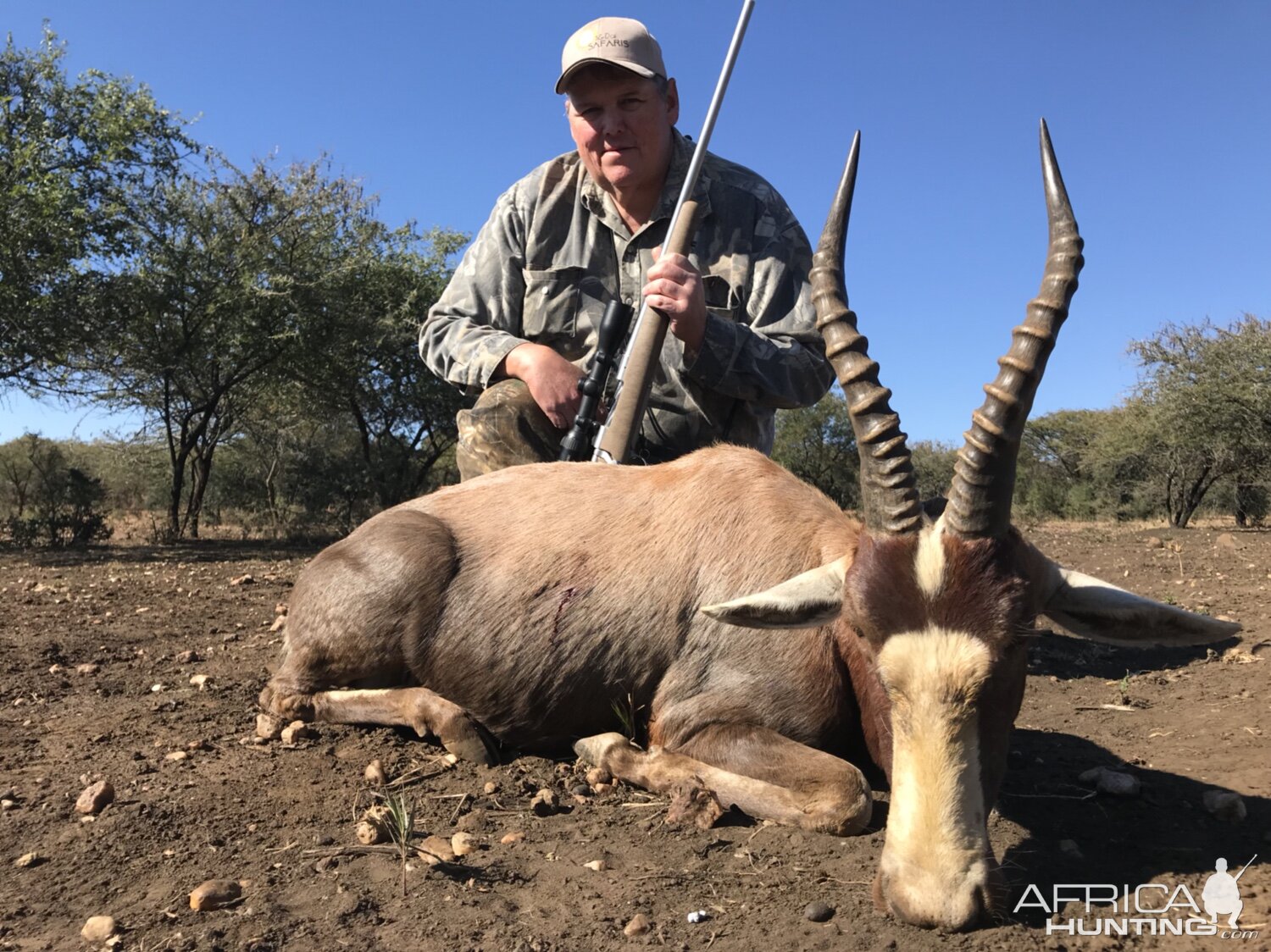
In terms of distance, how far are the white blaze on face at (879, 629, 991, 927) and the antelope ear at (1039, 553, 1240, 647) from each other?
0.61 m

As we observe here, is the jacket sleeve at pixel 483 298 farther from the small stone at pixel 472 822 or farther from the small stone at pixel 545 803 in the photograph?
the small stone at pixel 472 822

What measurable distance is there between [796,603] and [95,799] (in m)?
2.68

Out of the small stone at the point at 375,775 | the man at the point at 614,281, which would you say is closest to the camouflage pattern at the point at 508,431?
the man at the point at 614,281

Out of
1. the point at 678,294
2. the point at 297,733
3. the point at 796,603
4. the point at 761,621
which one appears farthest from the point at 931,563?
the point at 297,733

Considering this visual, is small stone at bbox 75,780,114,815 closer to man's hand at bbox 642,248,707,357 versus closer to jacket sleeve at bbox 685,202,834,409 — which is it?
man's hand at bbox 642,248,707,357

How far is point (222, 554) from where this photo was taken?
16.0 m

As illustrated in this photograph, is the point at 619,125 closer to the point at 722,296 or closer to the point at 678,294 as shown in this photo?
the point at 722,296

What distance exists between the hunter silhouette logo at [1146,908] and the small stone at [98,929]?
2.53m

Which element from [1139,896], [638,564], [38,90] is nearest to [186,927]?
[638,564]

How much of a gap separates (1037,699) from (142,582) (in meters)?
9.12

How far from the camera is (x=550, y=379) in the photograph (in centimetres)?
579

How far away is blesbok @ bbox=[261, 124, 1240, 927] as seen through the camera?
2809mm

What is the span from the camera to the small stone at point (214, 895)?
9.47 ft

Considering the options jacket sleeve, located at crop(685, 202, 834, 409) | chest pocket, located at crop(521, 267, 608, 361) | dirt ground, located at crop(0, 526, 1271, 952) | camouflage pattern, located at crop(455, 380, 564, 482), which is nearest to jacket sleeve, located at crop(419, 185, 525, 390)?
chest pocket, located at crop(521, 267, 608, 361)
